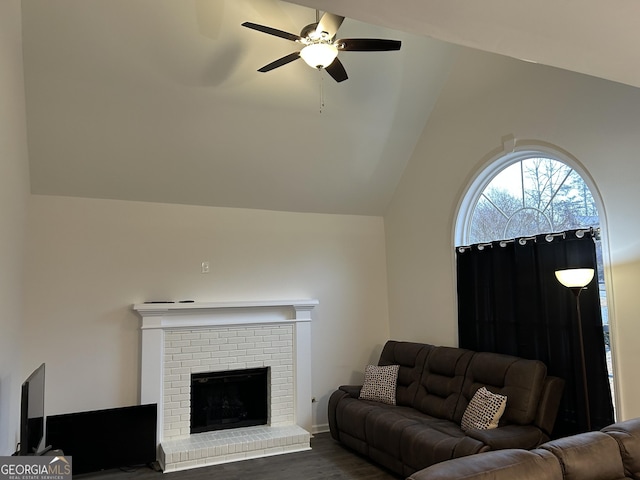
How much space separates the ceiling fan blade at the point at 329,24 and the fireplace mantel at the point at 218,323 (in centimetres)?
292

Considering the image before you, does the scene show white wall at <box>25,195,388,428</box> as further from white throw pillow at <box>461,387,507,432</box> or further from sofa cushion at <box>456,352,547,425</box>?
white throw pillow at <box>461,387,507,432</box>

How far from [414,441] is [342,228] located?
279 cm

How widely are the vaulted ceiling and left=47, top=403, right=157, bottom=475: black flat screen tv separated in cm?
208

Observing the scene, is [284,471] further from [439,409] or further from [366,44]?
[366,44]

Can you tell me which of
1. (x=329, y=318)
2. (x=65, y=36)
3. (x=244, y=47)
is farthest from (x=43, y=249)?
(x=329, y=318)

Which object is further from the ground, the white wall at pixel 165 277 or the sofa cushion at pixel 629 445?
the white wall at pixel 165 277

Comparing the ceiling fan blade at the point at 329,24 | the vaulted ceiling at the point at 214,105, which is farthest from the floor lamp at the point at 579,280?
the ceiling fan blade at the point at 329,24

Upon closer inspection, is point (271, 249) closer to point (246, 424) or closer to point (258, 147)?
point (258, 147)

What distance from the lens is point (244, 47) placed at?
12.8 feet

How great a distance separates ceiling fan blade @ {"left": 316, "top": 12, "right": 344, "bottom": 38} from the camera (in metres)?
2.92

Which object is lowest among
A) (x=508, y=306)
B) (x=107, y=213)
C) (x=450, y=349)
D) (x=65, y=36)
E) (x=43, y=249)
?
(x=450, y=349)

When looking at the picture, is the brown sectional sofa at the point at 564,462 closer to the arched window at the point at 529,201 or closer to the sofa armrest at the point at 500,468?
the sofa armrest at the point at 500,468

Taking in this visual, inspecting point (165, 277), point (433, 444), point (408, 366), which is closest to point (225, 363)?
point (165, 277)

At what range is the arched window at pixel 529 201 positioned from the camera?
3682 millimetres
